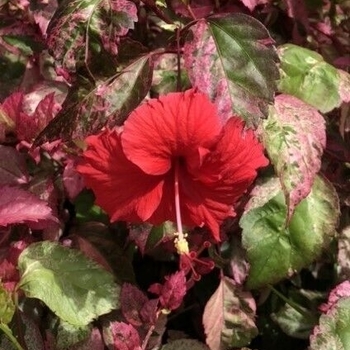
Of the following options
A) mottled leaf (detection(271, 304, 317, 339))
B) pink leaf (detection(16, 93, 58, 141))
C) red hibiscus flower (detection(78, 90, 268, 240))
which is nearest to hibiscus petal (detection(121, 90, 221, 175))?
red hibiscus flower (detection(78, 90, 268, 240))

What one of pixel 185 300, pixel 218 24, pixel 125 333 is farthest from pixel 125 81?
pixel 185 300

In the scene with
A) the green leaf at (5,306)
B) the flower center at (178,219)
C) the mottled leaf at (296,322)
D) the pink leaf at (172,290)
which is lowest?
the mottled leaf at (296,322)

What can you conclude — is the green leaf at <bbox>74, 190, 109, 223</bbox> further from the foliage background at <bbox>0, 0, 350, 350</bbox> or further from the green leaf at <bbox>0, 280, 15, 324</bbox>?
the green leaf at <bbox>0, 280, 15, 324</bbox>

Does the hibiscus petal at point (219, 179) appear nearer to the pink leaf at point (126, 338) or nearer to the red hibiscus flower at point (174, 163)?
the red hibiscus flower at point (174, 163)

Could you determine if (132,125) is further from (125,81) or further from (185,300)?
(185,300)

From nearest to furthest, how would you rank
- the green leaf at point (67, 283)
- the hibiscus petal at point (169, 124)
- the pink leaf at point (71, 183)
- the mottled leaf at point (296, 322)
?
the hibiscus petal at point (169, 124), the green leaf at point (67, 283), the pink leaf at point (71, 183), the mottled leaf at point (296, 322)

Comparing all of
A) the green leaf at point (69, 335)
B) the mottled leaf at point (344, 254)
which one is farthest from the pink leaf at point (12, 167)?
the mottled leaf at point (344, 254)

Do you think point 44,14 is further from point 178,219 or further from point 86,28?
point 178,219

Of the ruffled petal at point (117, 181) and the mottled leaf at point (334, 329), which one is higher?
the ruffled petal at point (117, 181)
